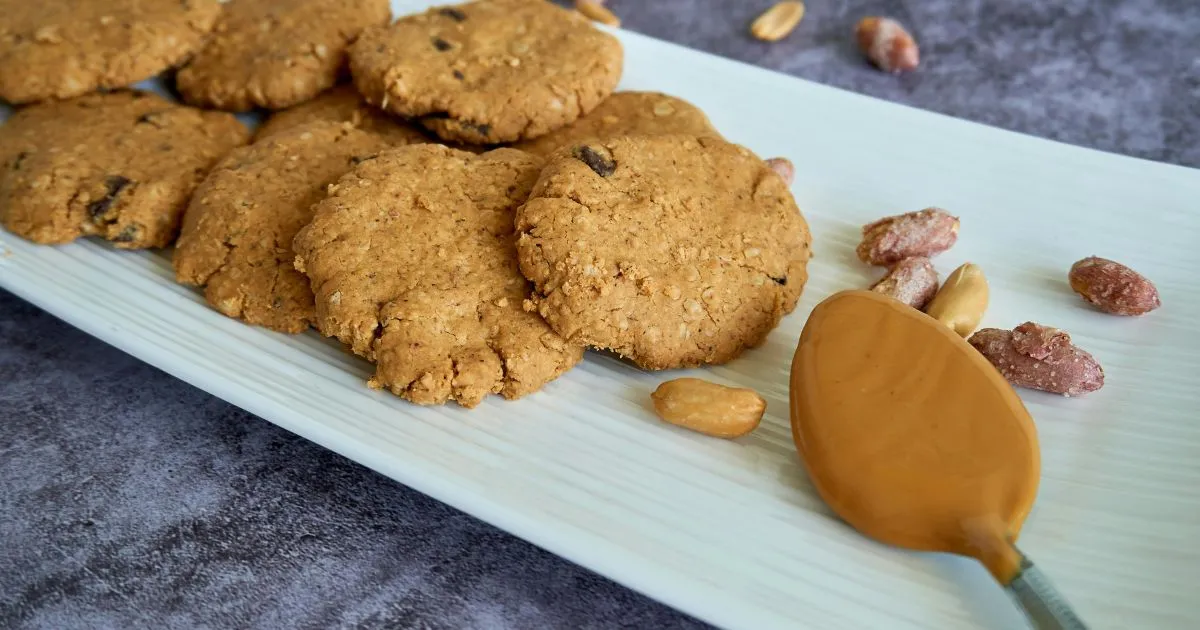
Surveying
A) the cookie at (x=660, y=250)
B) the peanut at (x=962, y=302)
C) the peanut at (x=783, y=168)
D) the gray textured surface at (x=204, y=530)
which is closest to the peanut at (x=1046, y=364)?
the peanut at (x=962, y=302)

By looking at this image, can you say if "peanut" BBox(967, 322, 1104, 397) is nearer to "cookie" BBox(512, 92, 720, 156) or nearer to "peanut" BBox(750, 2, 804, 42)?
"cookie" BBox(512, 92, 720, 156)

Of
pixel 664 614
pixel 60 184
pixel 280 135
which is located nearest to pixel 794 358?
pixel 664 614

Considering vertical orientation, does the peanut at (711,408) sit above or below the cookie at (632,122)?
below

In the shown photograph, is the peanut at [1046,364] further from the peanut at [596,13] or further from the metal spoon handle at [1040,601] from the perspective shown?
the peanut at [596,13]

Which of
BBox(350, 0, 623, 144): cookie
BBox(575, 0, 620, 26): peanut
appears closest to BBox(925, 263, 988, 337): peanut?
BBox(350, 0, 623, 144): cookie

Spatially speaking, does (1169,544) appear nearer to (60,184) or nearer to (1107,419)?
(1107,419)

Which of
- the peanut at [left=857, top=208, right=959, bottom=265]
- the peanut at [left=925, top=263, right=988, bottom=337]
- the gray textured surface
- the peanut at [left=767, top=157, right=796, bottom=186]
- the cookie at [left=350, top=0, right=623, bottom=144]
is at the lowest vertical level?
the gray textured surface
